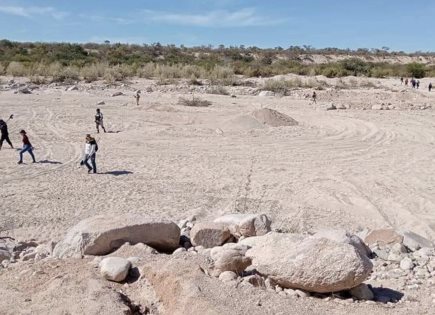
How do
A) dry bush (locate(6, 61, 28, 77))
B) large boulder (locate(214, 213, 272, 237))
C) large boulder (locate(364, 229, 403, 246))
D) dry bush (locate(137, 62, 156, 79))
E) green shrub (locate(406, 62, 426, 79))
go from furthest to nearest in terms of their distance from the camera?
green shrub (locate(406, 62, 426, 79)) → dry bush (locate(137, 62, 156, 79)) → dry bush (locate(6, 61, 28, 77)) → large boulder (locate(364, 229, 403, 246)) → large boulder (locate(214, 213, 272, 237))

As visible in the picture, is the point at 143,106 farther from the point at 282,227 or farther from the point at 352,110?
the point at 282,227

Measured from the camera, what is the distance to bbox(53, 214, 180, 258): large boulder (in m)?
8.09

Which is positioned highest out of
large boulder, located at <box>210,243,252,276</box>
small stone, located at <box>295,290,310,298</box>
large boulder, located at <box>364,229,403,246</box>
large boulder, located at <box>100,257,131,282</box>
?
large boulder, located at <box>210,243,252,276</box>

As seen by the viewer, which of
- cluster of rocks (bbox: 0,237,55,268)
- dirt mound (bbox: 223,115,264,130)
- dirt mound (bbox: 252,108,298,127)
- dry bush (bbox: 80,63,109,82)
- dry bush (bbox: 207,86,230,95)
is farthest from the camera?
dry bush (bbox: 80,63,109,82)

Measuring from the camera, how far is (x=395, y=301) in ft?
22.6

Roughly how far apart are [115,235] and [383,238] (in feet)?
15.9

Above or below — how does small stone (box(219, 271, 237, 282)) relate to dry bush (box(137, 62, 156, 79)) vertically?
below

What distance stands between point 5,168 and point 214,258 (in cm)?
1230

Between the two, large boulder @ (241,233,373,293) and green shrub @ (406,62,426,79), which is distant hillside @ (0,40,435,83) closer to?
green shrub @ (406,62,426,79)

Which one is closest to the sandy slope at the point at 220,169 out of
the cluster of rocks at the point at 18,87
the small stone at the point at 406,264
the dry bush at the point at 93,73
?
the small stone at the point at 406,264

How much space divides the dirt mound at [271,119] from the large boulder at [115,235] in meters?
19.0

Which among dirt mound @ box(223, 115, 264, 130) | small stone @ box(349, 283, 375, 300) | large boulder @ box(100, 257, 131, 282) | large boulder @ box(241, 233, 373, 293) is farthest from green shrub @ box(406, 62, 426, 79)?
large boulder @ box(100, 257, 131, 282)

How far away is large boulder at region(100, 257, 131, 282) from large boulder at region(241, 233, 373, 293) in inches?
64.3

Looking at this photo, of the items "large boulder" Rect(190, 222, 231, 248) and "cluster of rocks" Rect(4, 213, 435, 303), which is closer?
"cluster of rocks" Rect(4, 213, 435, 303)
